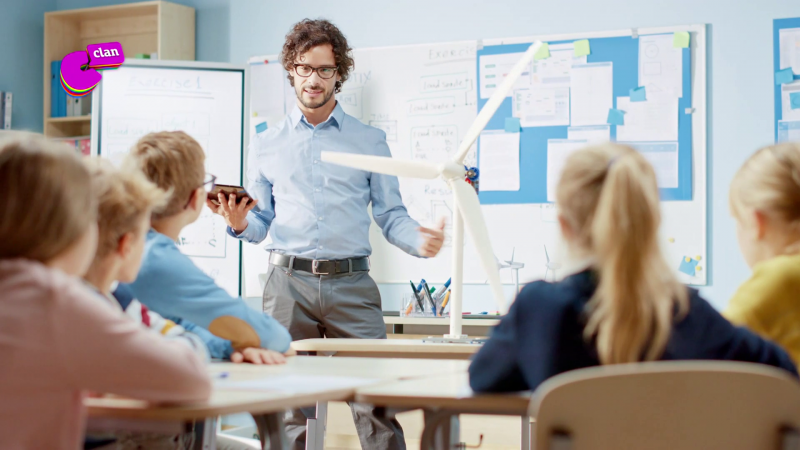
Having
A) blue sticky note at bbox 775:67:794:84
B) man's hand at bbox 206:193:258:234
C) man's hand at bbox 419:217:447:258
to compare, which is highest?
blue sticky note at bbox 775:67:794:84

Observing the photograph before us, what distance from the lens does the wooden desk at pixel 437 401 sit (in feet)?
4.03

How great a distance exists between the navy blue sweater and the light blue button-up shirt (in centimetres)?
170

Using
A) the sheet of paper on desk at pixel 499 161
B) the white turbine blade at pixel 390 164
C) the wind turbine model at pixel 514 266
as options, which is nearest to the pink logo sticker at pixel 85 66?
the sheet of paper on desk at pixel 499 161

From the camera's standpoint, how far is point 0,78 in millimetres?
4602

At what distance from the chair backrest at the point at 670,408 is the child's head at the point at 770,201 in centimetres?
55

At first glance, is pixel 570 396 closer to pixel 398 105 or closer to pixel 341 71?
pixel 341 71

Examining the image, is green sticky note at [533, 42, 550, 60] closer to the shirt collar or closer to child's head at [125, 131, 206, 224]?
the shirt collar

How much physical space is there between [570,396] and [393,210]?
6.75ft

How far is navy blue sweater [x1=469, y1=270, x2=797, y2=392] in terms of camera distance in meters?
1.17

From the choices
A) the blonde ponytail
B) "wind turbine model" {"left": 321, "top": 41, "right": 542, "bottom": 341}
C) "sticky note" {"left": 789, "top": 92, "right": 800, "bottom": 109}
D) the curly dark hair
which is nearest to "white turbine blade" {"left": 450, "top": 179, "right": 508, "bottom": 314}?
"wind turbine model" {"left": 321, "top": 41, "right": 542, "bottom": 341}

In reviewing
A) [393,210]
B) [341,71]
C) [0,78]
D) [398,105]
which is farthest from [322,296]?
[0,78]

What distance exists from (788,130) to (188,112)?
114 inches

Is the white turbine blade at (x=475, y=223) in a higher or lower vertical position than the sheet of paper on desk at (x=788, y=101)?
lower

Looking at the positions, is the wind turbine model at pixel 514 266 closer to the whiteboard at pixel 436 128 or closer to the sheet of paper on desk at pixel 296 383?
the whiteboard at pixel 436 128
